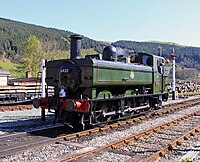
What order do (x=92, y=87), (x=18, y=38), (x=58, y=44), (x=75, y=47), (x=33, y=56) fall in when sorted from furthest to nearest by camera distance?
1. (x=18, y=38)
2. (x=58, y=44)
3. (x=33, y=56)
4. (x=75, y=47)
5. (x=92, y=87)

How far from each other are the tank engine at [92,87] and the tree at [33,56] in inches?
1266

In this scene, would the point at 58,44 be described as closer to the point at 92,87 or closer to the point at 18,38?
the point at 18,38

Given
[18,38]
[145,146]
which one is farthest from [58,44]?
[145,146]

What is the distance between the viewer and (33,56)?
4431cm

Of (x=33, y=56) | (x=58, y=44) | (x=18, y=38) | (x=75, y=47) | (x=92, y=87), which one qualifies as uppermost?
(x=18, y=38)

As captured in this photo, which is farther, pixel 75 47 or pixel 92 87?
pixel 75 47

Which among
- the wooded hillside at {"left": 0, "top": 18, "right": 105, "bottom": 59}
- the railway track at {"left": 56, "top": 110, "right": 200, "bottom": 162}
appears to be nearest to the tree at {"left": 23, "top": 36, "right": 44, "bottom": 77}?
the railway track at {"left": 56, "top": 110, "right": 200, "bottom": 162}

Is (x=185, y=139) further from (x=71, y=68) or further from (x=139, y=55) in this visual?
(x=139, y=55)

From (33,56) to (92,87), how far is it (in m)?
36.9

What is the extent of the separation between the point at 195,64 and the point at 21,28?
290 ft

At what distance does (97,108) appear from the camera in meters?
9.96

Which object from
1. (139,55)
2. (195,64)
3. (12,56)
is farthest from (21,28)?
(139,55)

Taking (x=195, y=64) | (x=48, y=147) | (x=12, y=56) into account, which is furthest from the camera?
(x=195, y=64)

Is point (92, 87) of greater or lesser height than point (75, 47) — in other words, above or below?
below
